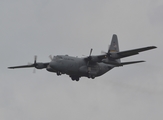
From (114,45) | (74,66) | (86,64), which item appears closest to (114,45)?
(114,45)

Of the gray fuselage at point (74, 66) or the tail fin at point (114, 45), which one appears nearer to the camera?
the gray fuselage at point (74, 66)

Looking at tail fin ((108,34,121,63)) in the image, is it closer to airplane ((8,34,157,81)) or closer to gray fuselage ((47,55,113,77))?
airplane ((8,34,157,81))

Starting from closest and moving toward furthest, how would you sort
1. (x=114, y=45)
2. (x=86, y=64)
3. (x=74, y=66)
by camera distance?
(x=74, y=66), (x=86, y=64), (x=114, y=45)

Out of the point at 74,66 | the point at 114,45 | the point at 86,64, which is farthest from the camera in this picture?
the point at 114,45

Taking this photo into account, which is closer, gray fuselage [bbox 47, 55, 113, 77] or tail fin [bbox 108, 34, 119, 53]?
gray fuselage [bbox 47, 55, 113, 77]

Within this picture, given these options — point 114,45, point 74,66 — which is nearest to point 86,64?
point 74,66

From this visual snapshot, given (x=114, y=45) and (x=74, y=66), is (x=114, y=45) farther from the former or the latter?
(x=74, y=66)

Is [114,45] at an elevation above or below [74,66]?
above

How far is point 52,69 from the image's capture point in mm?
42406

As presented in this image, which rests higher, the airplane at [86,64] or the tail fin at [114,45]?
the tail fin at [114,45]

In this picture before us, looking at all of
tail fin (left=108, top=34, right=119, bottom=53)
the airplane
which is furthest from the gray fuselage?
tail fin (left=108, top=34, right=119, bottom=53)

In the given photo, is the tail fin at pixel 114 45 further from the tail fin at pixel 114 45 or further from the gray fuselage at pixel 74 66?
the gray fuselage at pixel 74 66

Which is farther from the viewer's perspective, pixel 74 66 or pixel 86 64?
pixel 86 64

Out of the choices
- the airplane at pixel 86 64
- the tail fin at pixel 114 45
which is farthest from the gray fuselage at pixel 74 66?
the tail fin at pixel 114 45
